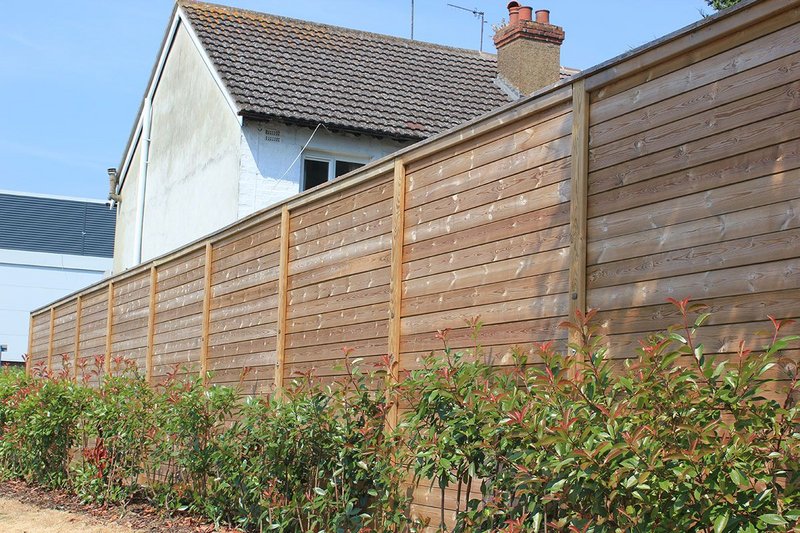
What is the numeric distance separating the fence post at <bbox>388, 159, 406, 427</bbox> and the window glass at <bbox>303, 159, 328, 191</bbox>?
30.7ft

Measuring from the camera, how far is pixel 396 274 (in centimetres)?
720

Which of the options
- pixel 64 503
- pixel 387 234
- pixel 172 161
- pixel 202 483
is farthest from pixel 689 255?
pixel 172 161

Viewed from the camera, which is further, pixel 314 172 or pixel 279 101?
pixel 314 172

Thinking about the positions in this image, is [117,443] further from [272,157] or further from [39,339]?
[39,339]

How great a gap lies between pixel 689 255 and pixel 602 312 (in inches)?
25.3

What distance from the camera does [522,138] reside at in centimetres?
607

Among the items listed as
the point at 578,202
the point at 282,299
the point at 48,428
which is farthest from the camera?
the point at 48,428

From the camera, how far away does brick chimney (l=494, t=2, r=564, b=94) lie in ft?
62.3

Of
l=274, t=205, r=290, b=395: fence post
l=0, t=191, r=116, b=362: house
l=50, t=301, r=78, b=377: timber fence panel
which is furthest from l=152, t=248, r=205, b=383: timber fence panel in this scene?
l=0, t=191, r=116, b=362: house

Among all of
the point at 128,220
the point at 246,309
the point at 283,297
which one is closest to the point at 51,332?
the point at 128,220

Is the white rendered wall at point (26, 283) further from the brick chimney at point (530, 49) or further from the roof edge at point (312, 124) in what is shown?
the roof edge at point (312, 124)

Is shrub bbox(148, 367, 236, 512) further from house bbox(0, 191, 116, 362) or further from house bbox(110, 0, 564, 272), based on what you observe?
→ house bbox(0, 191, 116, 362)

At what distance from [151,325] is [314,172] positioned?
477 centimetres

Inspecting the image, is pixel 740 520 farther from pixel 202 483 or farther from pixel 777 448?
pixel 202 483
